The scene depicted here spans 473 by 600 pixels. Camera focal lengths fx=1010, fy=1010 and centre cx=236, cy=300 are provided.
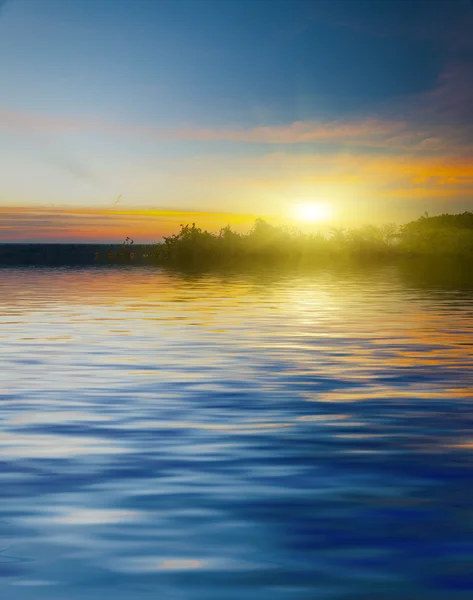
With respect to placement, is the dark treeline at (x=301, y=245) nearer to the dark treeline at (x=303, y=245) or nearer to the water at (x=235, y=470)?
the dark treeline at (x=303, y=245)

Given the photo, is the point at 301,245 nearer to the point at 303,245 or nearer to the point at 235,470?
the point at 303,245

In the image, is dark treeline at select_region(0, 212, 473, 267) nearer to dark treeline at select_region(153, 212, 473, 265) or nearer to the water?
dark treeline at select_region(153, 212, 473, 265)

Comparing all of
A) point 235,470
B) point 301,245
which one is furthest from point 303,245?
point 235,470

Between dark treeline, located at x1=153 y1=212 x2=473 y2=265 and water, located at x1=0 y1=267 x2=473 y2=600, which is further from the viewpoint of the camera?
dark treeline, located at x1=153 y1=212 x2=473 y2=265

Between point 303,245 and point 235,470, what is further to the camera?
point 303,245

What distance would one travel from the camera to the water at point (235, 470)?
6.68 meters

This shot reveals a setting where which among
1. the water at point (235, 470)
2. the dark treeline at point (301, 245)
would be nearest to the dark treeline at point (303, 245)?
the dark treeline at point (301, 245)

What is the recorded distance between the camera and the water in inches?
263

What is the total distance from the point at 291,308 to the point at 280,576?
28.3 metres

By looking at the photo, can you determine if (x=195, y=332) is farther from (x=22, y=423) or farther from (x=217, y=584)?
(x=217, y=584)

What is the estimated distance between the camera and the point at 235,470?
31.5 ft

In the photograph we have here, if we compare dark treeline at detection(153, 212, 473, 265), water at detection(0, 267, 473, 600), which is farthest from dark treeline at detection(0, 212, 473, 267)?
water at detection(0, 267, 473, 600)

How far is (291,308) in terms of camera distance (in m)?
34.8

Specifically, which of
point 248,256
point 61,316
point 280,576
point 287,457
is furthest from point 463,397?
point 248,256
